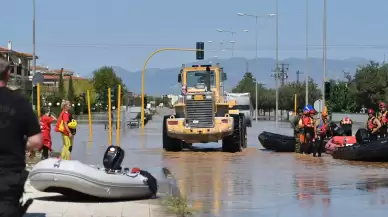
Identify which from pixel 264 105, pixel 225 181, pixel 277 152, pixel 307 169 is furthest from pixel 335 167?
pixel 264 105

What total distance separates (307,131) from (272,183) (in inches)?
342

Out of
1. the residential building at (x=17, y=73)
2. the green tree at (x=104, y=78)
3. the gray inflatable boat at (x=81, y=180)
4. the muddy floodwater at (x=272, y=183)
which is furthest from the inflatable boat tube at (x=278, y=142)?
the green tree at (x=104, y=78)

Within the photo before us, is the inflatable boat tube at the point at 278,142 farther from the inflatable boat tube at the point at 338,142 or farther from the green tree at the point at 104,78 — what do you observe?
the green tree at the point at 104,78

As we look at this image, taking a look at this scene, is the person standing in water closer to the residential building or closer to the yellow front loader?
the residential building

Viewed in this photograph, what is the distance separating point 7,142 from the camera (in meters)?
4.99

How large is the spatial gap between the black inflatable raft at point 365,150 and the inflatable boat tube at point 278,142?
13.7ft

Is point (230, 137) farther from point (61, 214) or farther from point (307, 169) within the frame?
point (61, 214)

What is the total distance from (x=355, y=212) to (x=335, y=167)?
27.4 ft

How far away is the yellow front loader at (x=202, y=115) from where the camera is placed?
960 inches

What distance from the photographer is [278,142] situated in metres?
25.8

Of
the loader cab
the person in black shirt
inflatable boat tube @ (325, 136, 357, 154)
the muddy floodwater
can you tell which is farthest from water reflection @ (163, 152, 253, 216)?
the person in black shirt

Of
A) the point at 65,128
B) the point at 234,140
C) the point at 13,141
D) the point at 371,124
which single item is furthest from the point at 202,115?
the point at 13,141

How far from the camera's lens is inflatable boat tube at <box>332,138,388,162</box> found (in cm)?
1970

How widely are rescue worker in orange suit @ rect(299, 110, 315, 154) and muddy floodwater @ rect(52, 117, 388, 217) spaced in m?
0.64
